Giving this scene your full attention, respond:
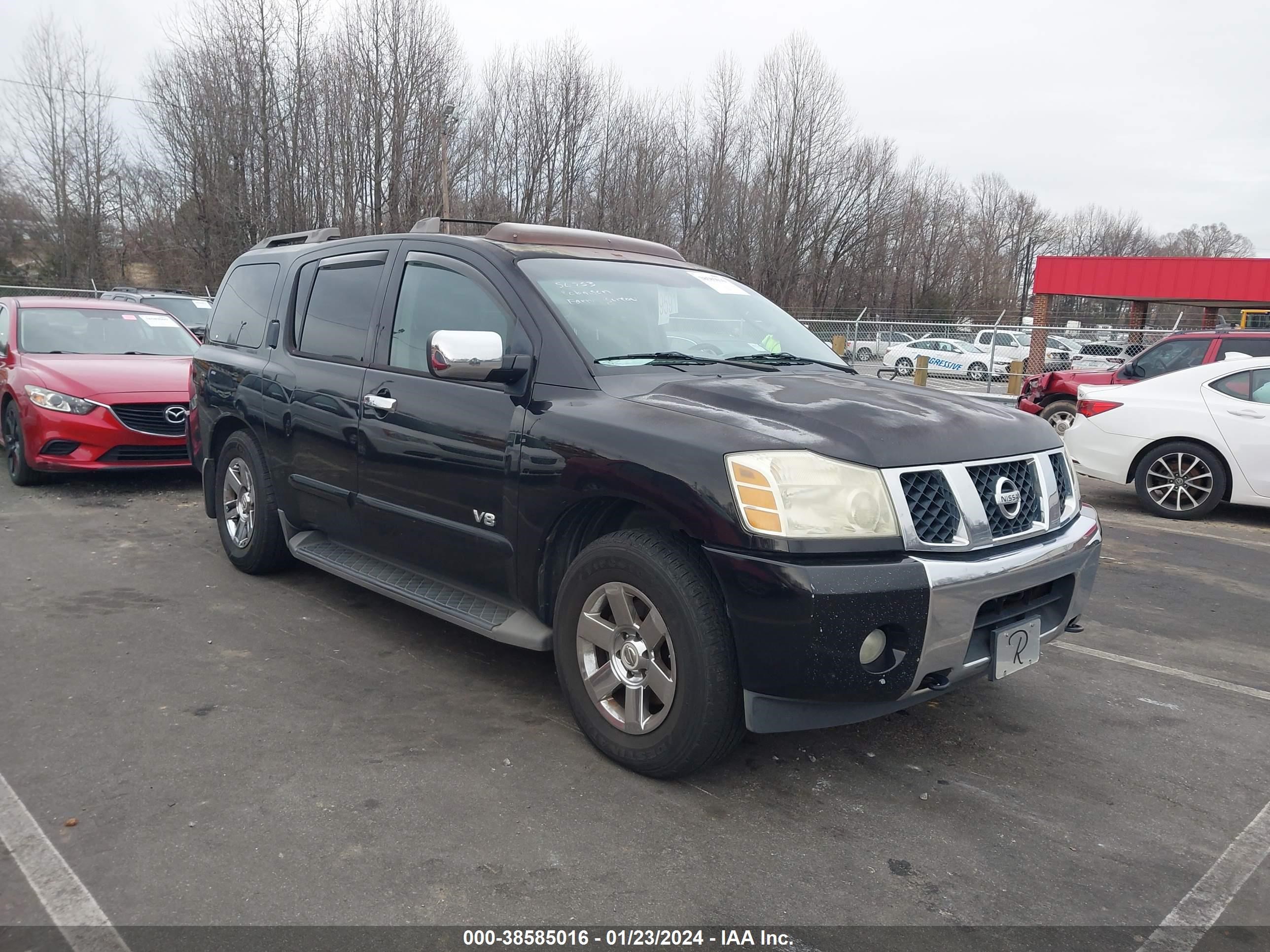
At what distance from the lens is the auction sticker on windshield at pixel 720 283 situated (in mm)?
4617

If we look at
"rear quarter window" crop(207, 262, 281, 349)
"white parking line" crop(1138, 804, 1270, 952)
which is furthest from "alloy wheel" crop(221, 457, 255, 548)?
"white parking line" crop(1138, 804, 1270, 952)

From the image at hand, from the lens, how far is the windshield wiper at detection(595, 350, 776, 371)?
12.2ft

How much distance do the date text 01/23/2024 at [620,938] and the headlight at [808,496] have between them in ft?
3.58

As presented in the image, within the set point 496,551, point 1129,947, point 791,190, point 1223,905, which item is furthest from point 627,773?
point 791,190

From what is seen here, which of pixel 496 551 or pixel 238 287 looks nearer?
pixel 496 551

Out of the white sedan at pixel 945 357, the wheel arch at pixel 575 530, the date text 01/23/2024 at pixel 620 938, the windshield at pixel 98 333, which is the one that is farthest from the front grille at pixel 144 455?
the white sedan at pixel 945 357

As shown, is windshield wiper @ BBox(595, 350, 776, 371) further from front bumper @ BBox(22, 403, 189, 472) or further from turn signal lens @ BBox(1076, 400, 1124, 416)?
turn signal lens @ BBox(1076, 400, 1124, 416)

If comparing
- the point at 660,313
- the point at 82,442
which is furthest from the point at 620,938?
the point at 82,442

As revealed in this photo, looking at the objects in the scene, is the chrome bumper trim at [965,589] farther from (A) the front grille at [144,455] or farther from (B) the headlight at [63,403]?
(B) the headlight at [63,403]

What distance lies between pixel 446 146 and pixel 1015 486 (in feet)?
94.4

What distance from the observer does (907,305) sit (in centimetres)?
5325

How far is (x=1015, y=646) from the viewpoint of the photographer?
3141 mm

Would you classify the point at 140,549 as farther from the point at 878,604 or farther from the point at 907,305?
the point at 907,305

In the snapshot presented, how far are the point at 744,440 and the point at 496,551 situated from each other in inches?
48.4
